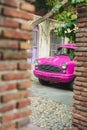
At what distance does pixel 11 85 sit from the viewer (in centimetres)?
259

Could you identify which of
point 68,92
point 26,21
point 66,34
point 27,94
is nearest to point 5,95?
point 27,94

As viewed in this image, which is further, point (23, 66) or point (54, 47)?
point (54, 47)

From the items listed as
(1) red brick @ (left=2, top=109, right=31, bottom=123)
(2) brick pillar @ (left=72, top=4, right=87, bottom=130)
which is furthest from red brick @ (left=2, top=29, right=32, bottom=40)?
(2) brick pillar @ (left=72, top=4, right=87, bottom=130)

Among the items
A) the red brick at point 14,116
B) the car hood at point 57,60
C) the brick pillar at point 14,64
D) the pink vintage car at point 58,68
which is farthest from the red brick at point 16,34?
the car hood at point 57,60

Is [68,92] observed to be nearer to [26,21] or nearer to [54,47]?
[54,47]

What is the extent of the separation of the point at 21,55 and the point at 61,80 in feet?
33.5

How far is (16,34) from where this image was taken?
8.41ft

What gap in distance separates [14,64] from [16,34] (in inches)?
9.7

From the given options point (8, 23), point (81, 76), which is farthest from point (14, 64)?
point (81, 76)

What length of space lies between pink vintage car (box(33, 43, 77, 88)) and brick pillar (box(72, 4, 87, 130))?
253 inches

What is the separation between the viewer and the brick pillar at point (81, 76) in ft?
18.8

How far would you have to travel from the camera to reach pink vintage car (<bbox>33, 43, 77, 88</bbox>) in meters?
12.6

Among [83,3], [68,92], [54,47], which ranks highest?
[83,3]

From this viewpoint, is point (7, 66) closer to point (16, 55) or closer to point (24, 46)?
point (16, 55)
